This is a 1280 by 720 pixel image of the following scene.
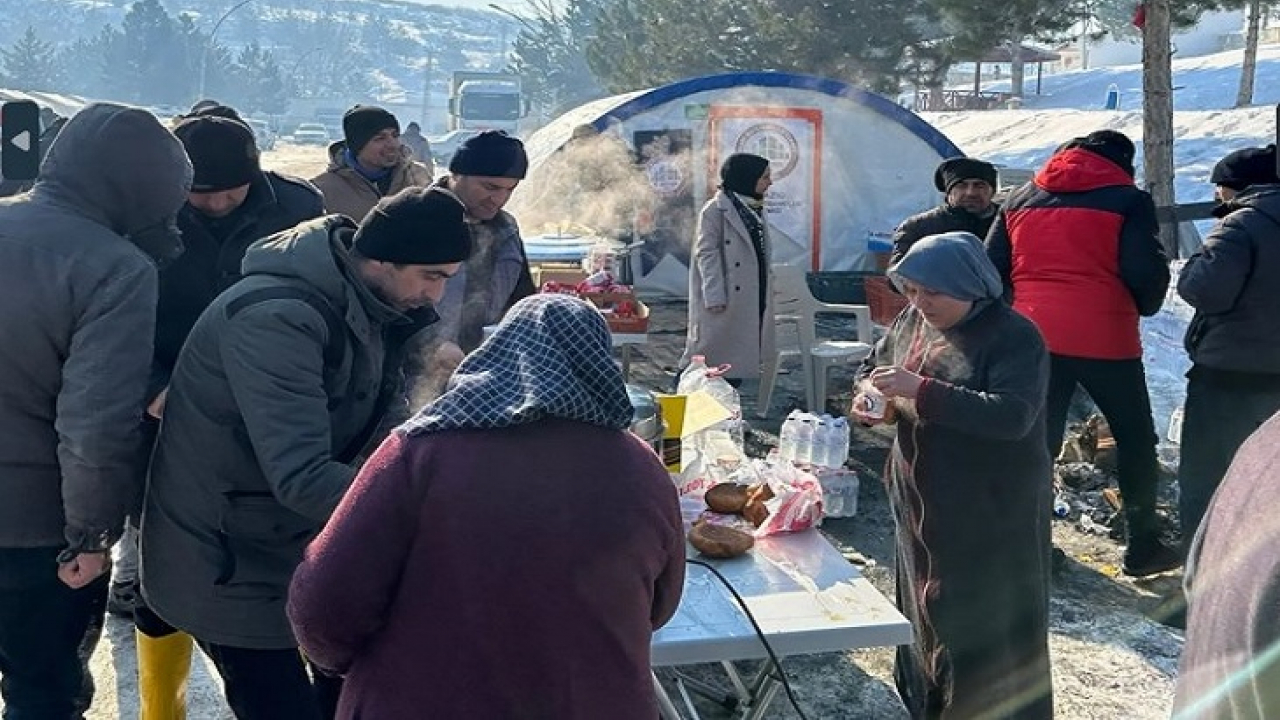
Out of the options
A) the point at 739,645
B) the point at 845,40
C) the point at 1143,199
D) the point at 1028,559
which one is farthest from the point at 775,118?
the point at 845,40

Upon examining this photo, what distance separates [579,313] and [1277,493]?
3.23 feet

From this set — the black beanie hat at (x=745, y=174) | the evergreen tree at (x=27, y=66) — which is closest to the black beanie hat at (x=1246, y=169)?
the black beanie hat at (x=745, y=174)

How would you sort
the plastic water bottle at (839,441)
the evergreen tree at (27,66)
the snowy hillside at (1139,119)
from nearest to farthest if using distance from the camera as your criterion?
the plastic water bottle at (839,441), the snowy hillside at (1139,119), the evergreen tree at (27,66)

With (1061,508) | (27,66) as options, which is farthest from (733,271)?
(27,66)

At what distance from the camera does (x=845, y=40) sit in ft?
86.7

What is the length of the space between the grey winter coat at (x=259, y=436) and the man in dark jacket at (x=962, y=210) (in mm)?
3524

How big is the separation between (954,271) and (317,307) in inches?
64.0

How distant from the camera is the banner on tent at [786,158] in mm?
11359

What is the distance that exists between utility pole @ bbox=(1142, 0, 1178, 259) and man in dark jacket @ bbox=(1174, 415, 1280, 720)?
10055mm

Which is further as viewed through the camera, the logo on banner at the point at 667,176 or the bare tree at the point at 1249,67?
the bare tree at the point at 1249,67

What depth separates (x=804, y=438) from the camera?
457 centimetres

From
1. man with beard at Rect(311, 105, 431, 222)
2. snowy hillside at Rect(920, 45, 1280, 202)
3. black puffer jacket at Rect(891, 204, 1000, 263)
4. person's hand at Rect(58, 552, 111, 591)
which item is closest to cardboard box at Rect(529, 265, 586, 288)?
man with beard at Rect(311, 105, 431, 222)

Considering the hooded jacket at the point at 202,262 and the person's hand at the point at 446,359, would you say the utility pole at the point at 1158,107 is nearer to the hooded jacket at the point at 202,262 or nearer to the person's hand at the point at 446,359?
the person's hand at the point at 446,359

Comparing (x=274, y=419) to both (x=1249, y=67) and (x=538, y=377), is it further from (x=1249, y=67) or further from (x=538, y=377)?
(x=1249, y=67)
